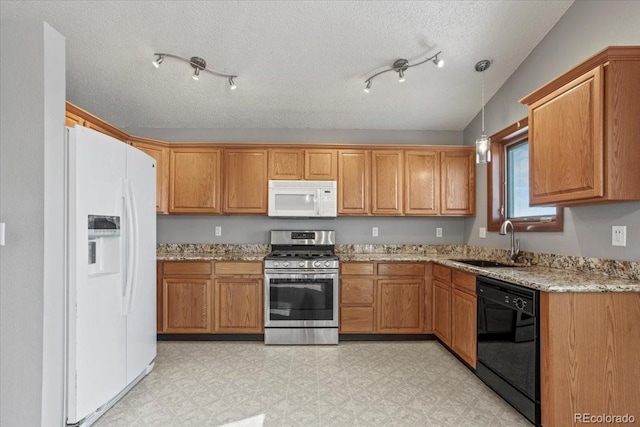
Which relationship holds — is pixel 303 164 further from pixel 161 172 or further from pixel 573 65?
pixel 573 65

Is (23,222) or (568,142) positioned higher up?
(568,142)

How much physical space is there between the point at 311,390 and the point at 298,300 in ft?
3.74

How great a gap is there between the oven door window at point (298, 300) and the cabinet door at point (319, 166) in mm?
1224

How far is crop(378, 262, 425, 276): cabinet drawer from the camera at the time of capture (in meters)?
3.73

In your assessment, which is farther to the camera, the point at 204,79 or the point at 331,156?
the point at 331,156

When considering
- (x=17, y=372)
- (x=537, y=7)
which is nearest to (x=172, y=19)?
(x=17, y=372)

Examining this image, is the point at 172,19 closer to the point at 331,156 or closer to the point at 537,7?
the point at 331,156

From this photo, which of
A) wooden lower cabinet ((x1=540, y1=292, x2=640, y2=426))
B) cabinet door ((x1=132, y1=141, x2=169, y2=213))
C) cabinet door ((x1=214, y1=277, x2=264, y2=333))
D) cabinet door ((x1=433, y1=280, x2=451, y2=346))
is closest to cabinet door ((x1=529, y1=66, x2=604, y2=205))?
wooden lower cabinet ((x1=540, y1=292, x2=640, y2=426))

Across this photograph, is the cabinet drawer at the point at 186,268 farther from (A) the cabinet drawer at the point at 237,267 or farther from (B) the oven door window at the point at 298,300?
(B) the oven door window at the point at 298,300

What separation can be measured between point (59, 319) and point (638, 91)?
3.54 meters

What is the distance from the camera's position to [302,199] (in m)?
3.94

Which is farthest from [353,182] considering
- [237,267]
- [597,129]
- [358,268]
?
[597,129]

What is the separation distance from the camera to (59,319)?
1.94 meters

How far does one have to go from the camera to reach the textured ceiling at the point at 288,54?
266 centimetres
